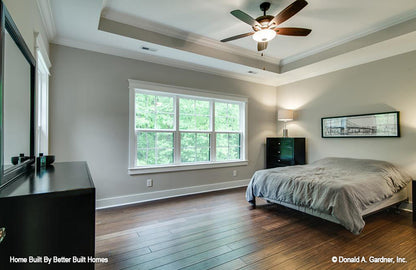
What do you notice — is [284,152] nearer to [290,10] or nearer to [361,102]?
[361,102]

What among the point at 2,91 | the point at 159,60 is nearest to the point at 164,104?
the point at 159,60

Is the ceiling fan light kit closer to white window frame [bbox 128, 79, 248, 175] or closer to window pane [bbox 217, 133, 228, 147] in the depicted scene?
white window frame [bbox 128, 79, 248, 175]

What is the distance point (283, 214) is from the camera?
314 centimetres

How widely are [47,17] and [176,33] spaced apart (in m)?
1.68

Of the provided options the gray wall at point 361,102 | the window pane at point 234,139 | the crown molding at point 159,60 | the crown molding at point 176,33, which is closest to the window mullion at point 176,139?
the crown molding at point 159,60

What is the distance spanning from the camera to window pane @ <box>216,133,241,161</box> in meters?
4.73

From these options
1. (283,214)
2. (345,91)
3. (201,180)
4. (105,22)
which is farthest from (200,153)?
(345,91)

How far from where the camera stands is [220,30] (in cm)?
327

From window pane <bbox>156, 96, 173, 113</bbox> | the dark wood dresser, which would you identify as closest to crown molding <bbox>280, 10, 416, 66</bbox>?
window pane <bbox>156, 96, 173, 113</bbox>

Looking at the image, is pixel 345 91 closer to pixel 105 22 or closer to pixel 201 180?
pixel 201 180

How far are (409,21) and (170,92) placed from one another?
3.75 metres

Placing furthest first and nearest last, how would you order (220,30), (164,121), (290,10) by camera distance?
(164,121) → (220,30) → (290,10)

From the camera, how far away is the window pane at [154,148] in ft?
12.4

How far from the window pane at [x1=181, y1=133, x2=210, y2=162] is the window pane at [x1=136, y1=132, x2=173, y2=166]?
28 cm
